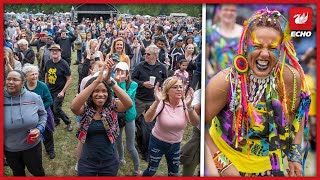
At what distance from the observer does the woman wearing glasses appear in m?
3.60

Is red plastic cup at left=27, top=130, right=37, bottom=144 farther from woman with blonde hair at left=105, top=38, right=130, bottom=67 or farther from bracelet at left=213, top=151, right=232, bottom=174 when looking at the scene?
bracelet at left=213, top=151, right=232, bottom=174

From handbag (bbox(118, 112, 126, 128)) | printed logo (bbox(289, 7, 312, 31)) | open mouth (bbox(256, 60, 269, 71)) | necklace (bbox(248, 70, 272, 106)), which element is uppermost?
printed logo (bbox(289, 7, 312, 31))

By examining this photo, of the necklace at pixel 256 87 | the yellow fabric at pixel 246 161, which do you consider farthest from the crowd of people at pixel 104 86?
the necklace at pixel 256 87

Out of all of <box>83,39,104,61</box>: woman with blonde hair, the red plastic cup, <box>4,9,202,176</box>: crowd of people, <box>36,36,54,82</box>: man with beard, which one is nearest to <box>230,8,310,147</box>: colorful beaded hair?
<box>4,9,202,176</box>: crowd of people

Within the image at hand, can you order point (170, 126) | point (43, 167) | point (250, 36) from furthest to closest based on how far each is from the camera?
1. point (43, 167)
2. point (170, 126)
3. point (250, 36)

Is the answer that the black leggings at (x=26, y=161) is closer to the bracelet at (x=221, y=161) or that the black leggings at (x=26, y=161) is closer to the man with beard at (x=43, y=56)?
the man with beard at (x=43, y=56)

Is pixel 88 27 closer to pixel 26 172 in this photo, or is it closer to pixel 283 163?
pixel 26 172

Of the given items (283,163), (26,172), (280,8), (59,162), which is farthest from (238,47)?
(26,172)

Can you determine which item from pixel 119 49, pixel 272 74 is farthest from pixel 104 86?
pixel 272 74

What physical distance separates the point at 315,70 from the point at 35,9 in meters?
2.56

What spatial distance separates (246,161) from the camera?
11.6 feet

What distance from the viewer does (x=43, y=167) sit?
3998 millimetres

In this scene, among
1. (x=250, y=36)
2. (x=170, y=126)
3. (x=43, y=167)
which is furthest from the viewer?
(x=43, y=167)

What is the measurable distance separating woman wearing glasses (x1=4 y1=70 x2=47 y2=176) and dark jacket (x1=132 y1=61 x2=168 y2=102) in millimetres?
976
